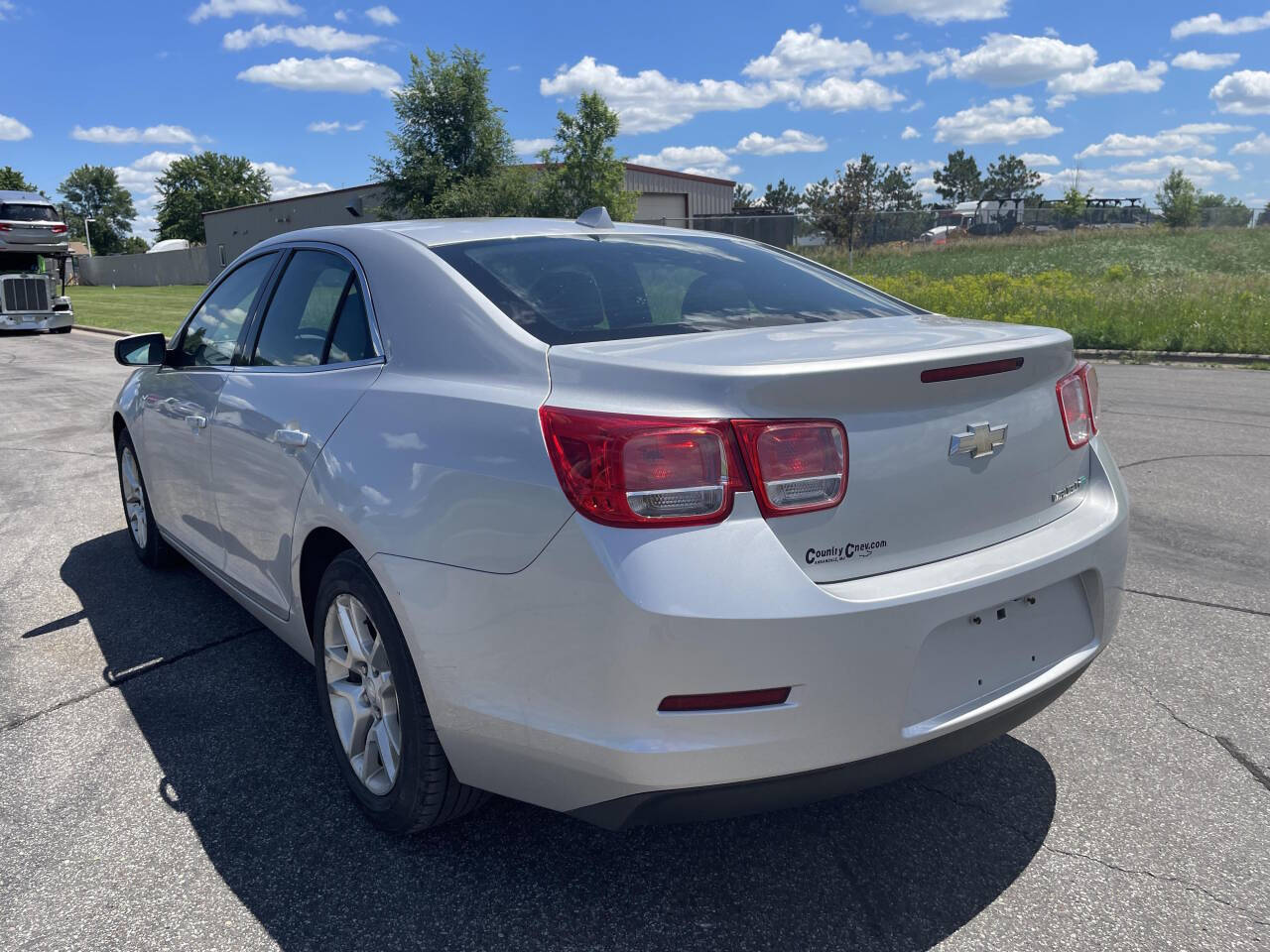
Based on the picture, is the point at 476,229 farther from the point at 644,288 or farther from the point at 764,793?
the point at 764,793

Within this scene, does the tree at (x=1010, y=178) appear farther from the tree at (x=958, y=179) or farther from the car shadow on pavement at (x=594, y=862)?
the car shadow on pavement at (x=594, y=862)

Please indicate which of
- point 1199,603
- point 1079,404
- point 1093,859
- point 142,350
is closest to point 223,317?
point 142,350

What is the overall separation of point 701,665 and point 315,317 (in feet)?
6.43

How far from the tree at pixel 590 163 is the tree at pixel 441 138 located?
7377mm

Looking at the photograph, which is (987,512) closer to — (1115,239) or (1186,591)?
(1186,591)

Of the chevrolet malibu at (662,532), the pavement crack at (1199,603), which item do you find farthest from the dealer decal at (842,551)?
the pavement crack at (1199,603)

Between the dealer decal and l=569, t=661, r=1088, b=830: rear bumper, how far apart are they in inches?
17.1

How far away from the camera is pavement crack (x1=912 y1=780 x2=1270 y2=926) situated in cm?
231

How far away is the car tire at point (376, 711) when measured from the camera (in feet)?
7.98

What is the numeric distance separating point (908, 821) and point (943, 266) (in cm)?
3589

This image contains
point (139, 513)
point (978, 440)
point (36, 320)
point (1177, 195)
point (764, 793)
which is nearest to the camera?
point (764, 793)

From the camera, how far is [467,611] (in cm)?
221

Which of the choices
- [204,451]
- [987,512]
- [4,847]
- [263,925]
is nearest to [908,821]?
[987,512]

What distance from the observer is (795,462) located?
6.66ft
